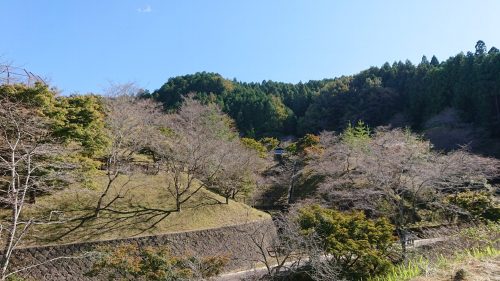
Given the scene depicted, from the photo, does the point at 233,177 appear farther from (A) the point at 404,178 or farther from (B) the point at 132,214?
(A) the point at 404,178

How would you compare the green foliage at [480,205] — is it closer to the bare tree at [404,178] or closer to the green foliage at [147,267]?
the bare tree at [404,178]

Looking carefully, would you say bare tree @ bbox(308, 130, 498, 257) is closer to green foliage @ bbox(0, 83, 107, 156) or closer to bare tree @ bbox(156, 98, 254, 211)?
bare tree @ bbox(156, 98, 254, 211)

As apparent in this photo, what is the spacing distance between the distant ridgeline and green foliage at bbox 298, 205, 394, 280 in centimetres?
2850

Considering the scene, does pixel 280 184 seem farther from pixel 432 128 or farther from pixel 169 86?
pixel 169 86

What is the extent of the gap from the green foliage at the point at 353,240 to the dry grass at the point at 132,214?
7.39 m

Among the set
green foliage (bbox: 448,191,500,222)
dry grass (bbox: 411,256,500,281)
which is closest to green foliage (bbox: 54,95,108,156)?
dry grass (bbox: 411,256,500,281)

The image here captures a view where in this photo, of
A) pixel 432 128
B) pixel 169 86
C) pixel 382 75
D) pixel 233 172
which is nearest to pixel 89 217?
pixel 233 172

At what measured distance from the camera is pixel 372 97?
46.9 metres

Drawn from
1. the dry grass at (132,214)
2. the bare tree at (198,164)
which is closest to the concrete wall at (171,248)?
the dry grass at (132,214)

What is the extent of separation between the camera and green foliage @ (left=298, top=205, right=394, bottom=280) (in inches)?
473

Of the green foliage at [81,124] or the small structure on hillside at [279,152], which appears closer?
the green foliage at [81,124]

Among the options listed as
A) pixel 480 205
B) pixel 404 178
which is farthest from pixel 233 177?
pixel 480 205

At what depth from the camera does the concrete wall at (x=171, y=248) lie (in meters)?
14.3

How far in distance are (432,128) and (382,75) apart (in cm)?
1704
